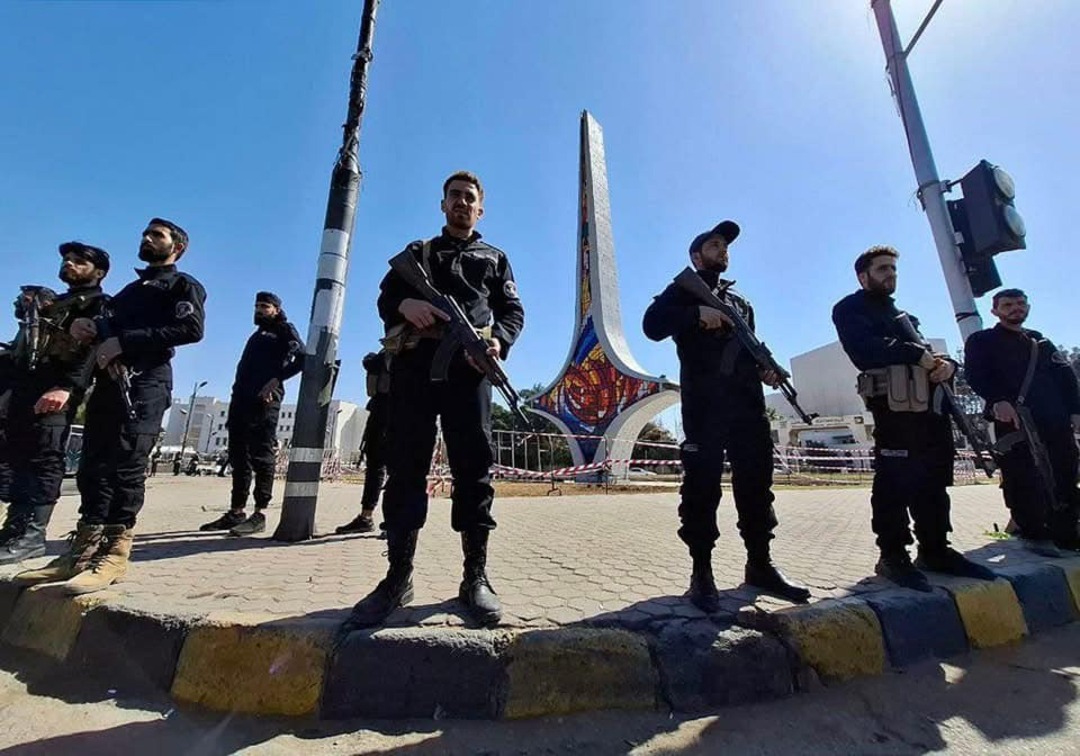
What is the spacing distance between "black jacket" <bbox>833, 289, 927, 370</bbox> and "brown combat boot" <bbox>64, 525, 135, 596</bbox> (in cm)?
363

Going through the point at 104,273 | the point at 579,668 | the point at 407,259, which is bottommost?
the point at 579,668

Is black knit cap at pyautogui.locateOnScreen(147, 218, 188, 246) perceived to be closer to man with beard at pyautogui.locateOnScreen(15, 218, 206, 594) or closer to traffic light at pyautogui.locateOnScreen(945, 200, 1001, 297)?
man with beard at pyautogui.locateOnScreen(15, 218, 206, 594)

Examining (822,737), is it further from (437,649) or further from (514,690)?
(437,649)

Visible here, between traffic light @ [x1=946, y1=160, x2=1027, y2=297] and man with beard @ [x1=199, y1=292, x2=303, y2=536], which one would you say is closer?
traffic light @ [x1=946, y1=160, x2=1027, y2=297]

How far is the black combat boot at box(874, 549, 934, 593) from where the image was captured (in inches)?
86.8

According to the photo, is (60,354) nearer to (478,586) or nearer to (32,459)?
(32,459)

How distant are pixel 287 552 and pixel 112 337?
1.53 meters

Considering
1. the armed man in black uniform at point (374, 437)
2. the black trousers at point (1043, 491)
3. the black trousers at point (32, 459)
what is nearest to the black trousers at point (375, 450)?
the armed man in black uniform at point (374, 437)

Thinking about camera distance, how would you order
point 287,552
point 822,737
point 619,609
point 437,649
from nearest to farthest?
1. point 822,737
2. point 437,649
3. point 619,609
4. point 287,552

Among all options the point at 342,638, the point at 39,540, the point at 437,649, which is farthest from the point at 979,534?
the point at 39,540

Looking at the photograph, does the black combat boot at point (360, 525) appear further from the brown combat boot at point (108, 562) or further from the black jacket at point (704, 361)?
the black jacket at point (704, 361)

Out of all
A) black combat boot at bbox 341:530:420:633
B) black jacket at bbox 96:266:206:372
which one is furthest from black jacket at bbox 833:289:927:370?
black jacket at bbox 96:266:206:372

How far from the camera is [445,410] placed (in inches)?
80.2

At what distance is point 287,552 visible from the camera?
2965mm
